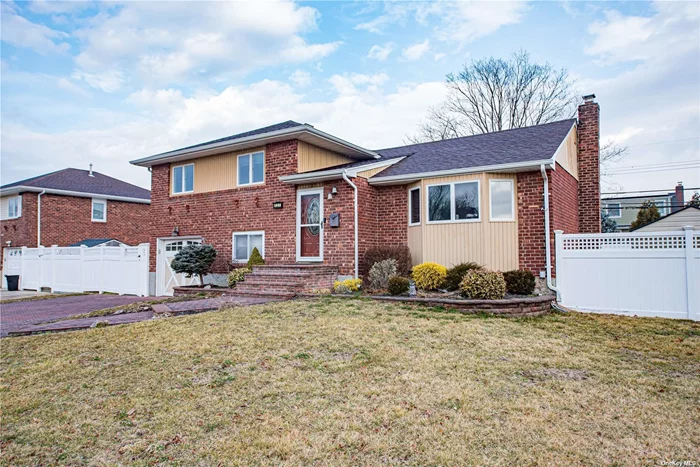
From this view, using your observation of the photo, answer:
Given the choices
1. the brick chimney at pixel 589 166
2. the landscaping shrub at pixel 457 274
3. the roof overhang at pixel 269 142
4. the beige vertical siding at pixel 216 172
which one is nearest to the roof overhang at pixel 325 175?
the roof overhang at pixel 269 142

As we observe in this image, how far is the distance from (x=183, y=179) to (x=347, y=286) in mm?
8686

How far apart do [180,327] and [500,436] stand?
553 cm

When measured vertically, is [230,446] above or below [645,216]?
below

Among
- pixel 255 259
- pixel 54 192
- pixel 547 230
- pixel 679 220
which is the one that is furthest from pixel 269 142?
pixel 679 220

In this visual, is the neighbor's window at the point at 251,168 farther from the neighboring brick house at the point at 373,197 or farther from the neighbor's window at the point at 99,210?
the neighbor's window at the point at 99,210

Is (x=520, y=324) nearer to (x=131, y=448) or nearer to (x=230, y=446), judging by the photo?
(x=230, y=446)

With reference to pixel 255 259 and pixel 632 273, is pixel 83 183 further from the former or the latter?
pixel 632 273

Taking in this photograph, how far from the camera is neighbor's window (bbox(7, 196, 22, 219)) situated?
22.0 metres

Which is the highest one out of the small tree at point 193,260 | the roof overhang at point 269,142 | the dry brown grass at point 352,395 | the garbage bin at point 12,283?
the roof overhang at point 269,142

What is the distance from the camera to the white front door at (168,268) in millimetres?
15391

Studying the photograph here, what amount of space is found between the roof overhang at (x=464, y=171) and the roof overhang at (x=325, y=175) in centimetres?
54

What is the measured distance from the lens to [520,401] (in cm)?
400

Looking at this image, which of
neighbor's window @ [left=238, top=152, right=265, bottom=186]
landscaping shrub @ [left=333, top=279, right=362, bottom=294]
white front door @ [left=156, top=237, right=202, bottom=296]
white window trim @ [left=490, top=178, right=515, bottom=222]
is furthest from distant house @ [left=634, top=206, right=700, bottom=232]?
white front door @ [left=156, top=237, right=202, bottom=296]

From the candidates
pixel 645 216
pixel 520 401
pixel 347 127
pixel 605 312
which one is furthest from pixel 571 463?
pixel 645 216
